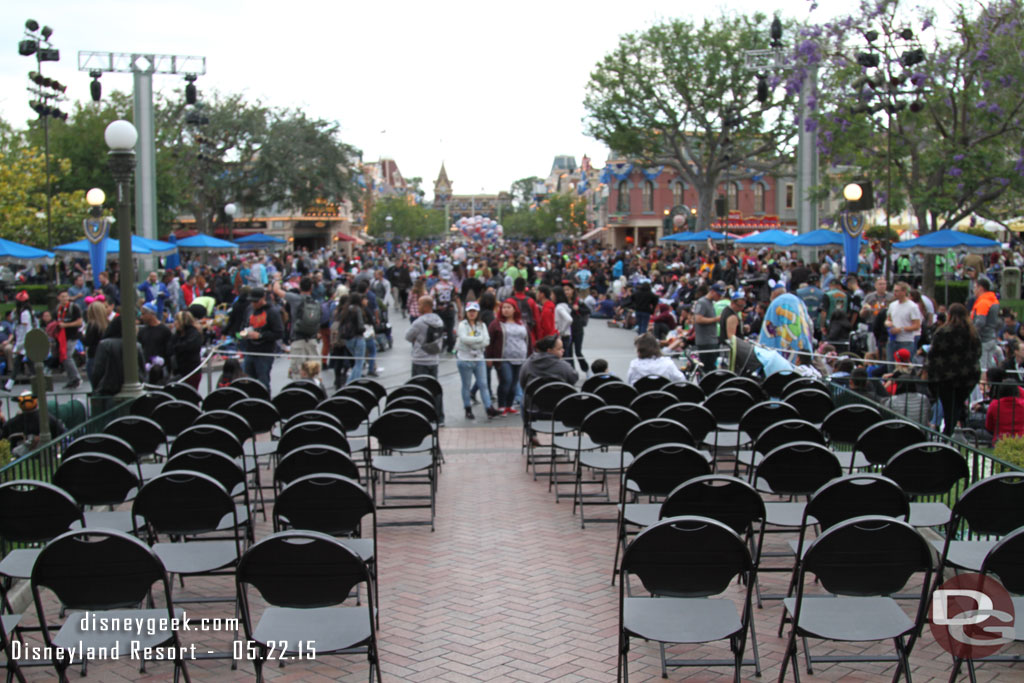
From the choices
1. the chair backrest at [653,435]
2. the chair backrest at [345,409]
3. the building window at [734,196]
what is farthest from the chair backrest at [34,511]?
the building window at [734,196]

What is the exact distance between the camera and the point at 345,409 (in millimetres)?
8391

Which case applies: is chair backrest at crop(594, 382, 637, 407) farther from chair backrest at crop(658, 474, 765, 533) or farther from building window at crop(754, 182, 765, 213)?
building window at crop(754, 182, 765, 213)

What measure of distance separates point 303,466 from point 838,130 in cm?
2091

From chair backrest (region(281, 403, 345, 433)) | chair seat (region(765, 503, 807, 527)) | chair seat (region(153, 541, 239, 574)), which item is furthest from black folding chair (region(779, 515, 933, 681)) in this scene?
chair backrest (region(281, 403, 345, 433))

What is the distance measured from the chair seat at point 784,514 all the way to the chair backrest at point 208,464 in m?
3.19

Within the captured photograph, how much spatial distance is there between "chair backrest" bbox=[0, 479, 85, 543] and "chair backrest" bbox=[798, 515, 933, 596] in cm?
373

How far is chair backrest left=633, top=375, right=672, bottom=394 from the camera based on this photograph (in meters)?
9.12

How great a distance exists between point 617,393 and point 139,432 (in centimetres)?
426

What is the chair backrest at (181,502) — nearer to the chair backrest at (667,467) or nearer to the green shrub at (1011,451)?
the chair backrest at (667,467)

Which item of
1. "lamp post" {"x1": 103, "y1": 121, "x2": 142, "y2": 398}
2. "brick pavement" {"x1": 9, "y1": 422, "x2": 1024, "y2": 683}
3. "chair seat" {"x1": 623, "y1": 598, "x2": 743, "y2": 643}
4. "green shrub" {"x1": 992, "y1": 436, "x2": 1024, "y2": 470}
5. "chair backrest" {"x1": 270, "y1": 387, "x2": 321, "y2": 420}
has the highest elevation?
"lamp post" {"x1": 103, "y1": 121, "x2": 142, "y2": 398}

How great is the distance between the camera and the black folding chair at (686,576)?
160 inches

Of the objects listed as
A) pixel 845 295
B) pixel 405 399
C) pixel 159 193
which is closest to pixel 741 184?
pixel 159 193

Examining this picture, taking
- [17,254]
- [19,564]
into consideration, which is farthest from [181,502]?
[17,254]

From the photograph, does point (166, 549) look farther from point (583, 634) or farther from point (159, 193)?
point (159, 193)
